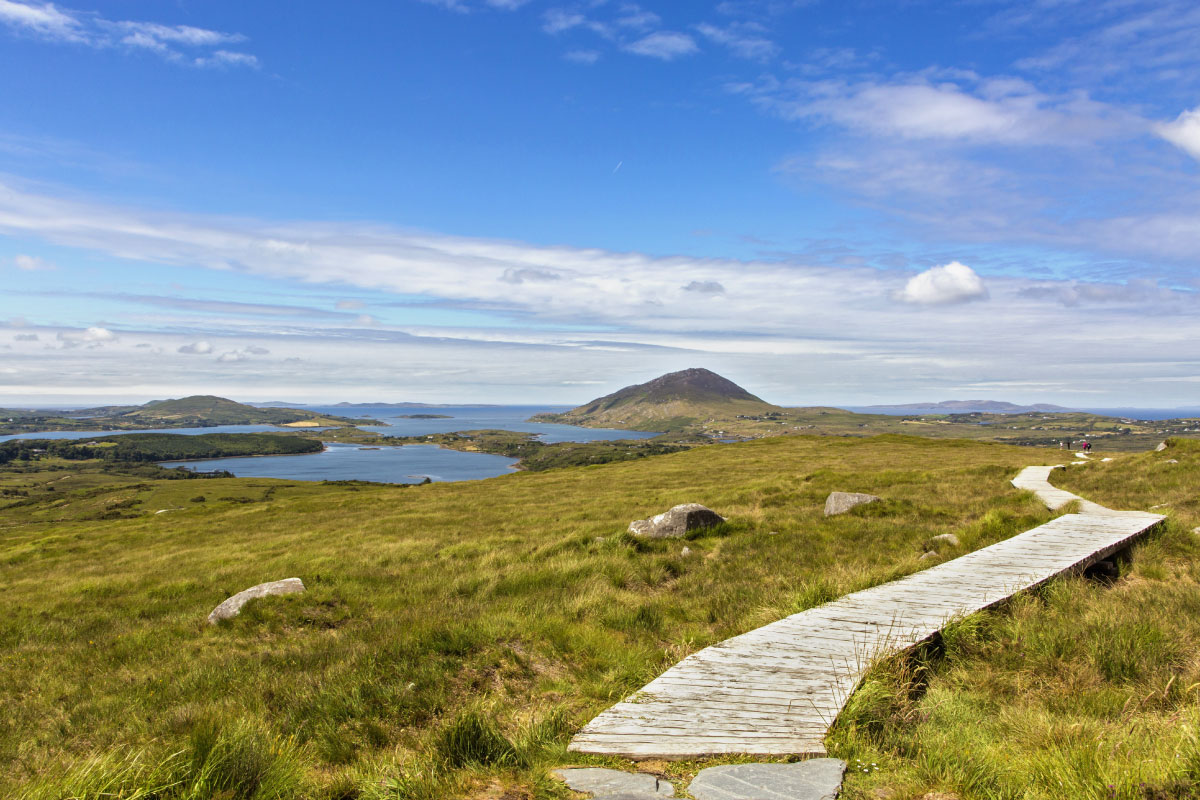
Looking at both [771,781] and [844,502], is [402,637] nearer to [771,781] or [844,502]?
[771,781]

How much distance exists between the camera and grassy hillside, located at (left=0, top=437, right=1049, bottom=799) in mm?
5008

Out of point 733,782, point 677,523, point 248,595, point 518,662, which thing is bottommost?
point 248,595

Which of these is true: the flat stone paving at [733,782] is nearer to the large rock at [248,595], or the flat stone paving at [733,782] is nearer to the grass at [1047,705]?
the grass at [1047,705]

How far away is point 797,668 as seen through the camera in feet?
22.2

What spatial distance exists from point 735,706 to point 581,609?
5003mm

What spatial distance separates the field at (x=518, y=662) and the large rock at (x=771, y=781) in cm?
24

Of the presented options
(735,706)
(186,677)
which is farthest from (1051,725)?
(186,677)

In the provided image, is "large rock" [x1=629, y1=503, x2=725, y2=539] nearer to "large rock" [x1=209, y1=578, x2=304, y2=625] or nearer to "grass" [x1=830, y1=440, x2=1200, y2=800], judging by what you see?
"large rock" [x1=209, y1=578, x2=304, y2=625]

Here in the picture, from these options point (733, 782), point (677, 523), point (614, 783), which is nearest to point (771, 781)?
point (733, 782)

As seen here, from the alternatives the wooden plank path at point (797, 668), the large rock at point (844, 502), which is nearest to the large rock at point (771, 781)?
the wooden plank path at point (797, 668)

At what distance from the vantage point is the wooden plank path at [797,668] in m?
5.30

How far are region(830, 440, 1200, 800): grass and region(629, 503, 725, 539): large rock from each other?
899 centimetres

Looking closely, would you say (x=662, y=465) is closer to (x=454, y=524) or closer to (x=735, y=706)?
(x=454, y=524)

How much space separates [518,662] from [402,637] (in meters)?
1.99
